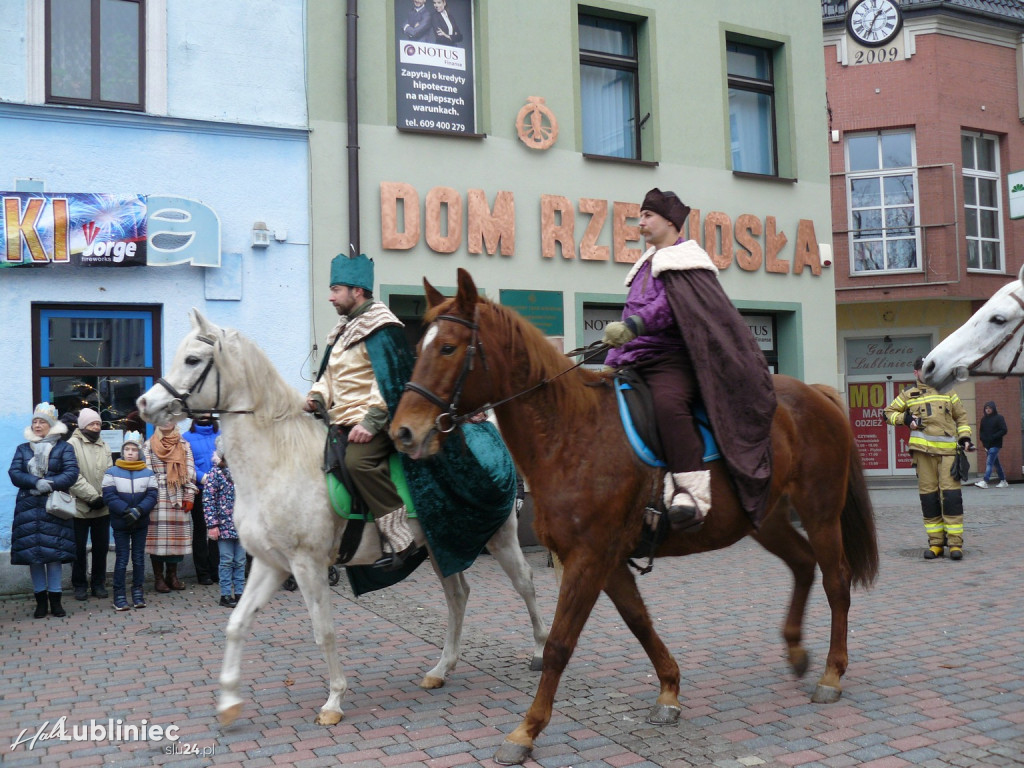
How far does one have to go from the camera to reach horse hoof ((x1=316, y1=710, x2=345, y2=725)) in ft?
16.9

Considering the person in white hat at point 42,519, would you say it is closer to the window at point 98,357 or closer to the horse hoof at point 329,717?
the window at point 98,357

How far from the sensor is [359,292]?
18.7 ft

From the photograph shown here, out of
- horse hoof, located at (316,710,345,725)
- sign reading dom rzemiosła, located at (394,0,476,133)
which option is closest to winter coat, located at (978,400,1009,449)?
sign reading dom rzemiosła, located at (394,0,476,133)

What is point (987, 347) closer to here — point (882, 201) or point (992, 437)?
point (992, 437)

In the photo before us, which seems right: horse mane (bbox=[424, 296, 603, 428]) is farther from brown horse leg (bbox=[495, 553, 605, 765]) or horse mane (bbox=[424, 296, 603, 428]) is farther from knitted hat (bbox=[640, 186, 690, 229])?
knitted hat (bbox=[640, 186, 690, 229])

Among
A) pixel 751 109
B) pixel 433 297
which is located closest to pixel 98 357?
Result: pixel 433 297

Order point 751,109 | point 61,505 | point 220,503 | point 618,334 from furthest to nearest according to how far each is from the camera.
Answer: point 751,109
point 220,503
point 61,505
point 618,334

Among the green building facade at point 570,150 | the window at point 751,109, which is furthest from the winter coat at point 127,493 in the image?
the window at point 751,109

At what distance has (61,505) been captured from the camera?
898 centimetres

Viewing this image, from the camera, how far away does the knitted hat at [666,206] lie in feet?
16.8

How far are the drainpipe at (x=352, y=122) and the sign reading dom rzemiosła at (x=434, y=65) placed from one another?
2.13ft

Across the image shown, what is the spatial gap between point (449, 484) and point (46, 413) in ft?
18.8

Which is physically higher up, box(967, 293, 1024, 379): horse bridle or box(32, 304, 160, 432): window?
box(32, 304, 160, 432): window

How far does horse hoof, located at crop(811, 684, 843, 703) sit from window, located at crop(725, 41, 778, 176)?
1124 cm
